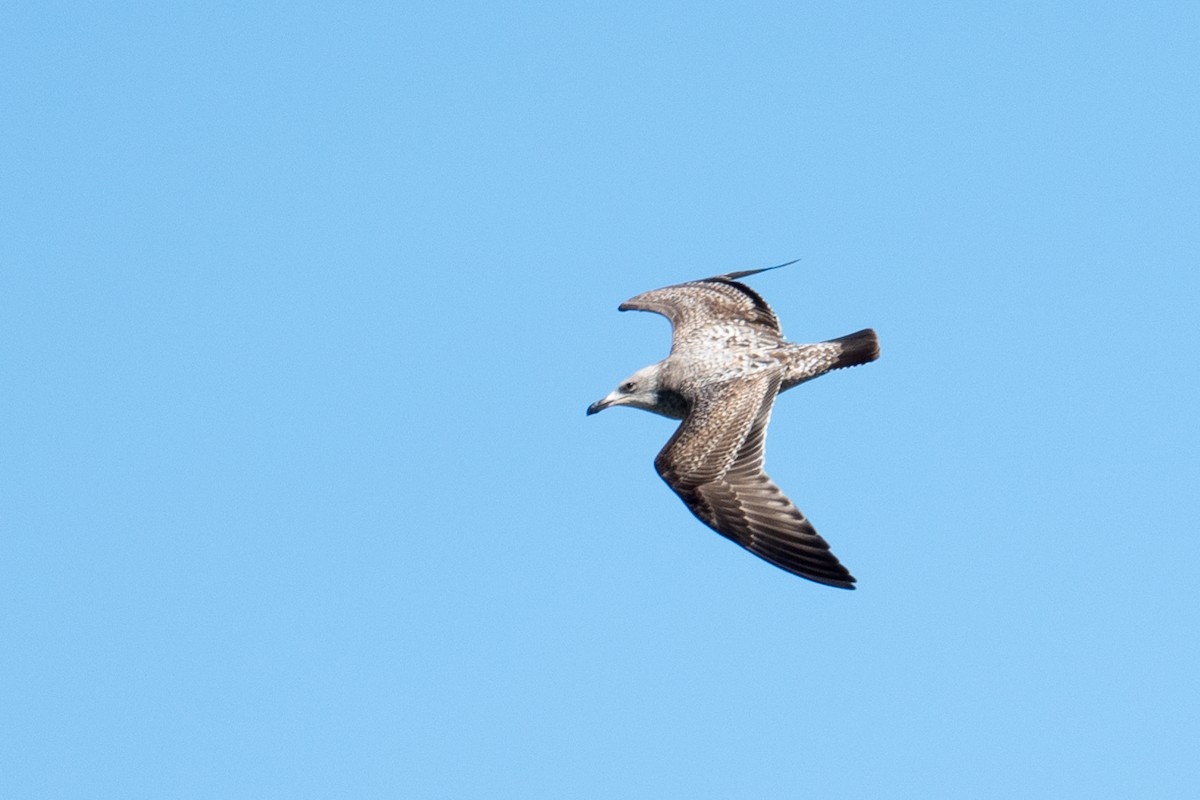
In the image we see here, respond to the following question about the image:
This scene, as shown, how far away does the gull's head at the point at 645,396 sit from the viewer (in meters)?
23.4

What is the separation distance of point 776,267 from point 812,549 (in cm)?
835

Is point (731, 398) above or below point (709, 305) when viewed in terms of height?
below

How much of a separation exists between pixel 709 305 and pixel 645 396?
2247 millimetres

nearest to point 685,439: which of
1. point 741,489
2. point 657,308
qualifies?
point 741,489

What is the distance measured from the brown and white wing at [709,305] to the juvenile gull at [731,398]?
0.02 m

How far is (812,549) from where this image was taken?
19.0m

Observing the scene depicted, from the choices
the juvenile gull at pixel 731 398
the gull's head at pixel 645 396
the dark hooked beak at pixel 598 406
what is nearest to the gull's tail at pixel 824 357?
the juvenile gull at pixel 731 398

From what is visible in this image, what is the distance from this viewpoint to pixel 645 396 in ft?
77.5

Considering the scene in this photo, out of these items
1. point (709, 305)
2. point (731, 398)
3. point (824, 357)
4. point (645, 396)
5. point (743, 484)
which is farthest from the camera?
point (709, 305)

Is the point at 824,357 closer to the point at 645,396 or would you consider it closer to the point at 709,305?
the point at 645,396

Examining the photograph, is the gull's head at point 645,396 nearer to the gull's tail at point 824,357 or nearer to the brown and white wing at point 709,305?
the brown and white wing at point 709,305

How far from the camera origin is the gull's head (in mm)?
23375

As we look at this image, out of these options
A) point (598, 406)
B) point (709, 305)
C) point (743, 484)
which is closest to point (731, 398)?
point (743, 484)

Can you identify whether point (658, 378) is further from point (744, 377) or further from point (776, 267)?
point (776, 267)
